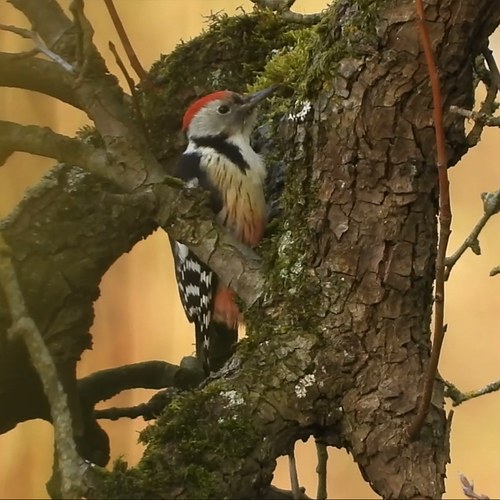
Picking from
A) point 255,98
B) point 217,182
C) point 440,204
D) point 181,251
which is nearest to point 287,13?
point 255,98

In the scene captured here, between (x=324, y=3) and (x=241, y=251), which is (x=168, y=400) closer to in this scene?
(x=241, y=251)

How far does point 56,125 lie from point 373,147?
1.51 ft

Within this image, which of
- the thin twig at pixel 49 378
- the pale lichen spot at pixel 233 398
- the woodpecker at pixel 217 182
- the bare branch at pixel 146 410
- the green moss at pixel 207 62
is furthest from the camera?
the green moss at pixel 207 62

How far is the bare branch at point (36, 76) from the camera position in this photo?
2.62ft

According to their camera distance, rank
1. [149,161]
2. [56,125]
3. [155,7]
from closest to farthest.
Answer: [149,161] → [56,125] → [155,7]

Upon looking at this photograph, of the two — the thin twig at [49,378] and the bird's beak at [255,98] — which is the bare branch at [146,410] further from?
the bird's beak at [255,98]

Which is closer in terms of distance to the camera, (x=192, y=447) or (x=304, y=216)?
(x=192, y=447)

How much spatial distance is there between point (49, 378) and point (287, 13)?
2.29ft

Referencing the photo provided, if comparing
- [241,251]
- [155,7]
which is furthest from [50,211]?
[155,7]

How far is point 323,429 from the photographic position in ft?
2.49

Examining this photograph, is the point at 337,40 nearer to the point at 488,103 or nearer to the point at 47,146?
the point at 488,103

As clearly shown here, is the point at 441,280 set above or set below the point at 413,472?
above

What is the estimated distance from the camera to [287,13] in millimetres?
1066

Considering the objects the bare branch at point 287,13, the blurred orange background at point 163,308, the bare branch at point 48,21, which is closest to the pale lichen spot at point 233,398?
the blurred orange background at point 163,308
